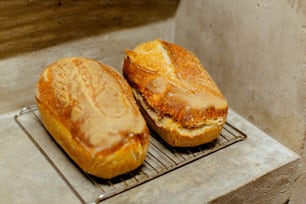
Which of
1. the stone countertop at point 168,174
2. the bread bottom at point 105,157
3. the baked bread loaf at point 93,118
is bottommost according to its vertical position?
the stone countertop at point 168,174

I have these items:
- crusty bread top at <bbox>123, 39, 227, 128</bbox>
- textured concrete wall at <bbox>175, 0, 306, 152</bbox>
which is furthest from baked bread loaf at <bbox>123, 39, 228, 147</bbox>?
textured concrete wall at <bbox>175, 0, 306, 152</bbox>

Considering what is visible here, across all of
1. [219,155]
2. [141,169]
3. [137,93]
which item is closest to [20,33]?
[137,93]

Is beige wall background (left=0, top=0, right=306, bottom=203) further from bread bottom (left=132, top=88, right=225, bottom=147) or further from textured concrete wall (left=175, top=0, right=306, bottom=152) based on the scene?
bread bottom (left=132, top=88, right=225, bottom=147)

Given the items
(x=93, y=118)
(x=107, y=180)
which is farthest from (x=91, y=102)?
(x=107, y=180)

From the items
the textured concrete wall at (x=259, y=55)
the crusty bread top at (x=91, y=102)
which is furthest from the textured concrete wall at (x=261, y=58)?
the crusty bread top at (x=91, y=102)

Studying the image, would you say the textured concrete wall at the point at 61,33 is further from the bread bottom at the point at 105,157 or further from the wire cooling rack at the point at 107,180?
the bread bottom at the point at 105,157

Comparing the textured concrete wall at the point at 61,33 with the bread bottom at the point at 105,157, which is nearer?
the bread bottom at the point at 105,157
